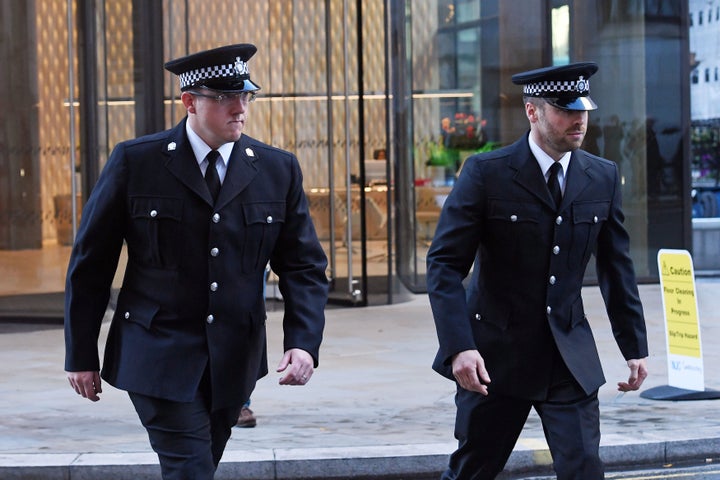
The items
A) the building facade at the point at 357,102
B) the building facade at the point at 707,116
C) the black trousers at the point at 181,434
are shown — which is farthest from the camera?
the building facade at the point at 707,116

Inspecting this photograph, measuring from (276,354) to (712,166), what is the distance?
13220mm

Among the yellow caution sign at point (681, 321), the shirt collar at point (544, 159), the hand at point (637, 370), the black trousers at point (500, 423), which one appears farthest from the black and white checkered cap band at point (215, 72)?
the yellow caution sign at point (681, 321)

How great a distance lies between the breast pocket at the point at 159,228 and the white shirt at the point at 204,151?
0.48 feet

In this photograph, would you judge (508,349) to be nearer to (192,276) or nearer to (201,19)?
(192,276)

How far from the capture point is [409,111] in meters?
14.9

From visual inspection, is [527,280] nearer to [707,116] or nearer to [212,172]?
[212,172]

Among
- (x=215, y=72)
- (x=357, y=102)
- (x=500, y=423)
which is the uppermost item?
(x=357, y=102)

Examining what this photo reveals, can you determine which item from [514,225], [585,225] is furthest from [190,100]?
[585,225]

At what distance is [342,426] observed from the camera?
772cm

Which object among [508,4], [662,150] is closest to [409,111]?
[508,4]

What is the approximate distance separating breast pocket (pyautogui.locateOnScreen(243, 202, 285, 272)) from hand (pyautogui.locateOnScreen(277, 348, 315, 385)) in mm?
297

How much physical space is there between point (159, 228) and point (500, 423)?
1.31 meters

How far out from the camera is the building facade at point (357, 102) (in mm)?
→ 12953

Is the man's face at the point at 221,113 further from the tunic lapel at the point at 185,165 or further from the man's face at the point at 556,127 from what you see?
the man's face at the point at 556,127
